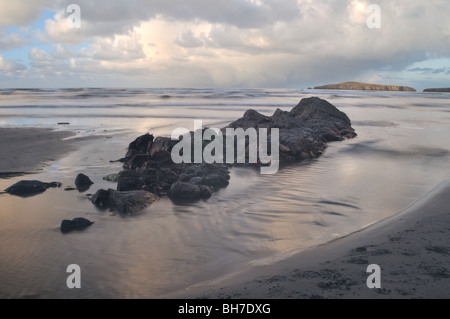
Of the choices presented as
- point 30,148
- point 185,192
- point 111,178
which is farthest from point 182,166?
point 30,148

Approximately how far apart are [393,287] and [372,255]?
938mm

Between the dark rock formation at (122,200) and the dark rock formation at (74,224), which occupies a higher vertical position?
the dark rock formation at (122,200)

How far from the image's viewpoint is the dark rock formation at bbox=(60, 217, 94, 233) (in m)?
5.89

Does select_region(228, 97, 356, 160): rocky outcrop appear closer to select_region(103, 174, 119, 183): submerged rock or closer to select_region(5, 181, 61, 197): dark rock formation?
select_region(103, 174, 119, 183): submerged rock

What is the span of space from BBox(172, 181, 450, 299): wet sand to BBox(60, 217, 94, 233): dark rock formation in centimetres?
259

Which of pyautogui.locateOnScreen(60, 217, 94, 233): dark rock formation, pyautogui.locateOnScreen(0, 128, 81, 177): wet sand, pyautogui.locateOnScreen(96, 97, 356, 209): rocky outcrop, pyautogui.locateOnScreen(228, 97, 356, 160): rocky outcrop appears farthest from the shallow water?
pyautogui.locateOnScreen(228, 97, 356, 160): rocky outcrop

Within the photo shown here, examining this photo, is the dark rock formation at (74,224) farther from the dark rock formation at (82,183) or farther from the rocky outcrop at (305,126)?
the rocky outcrop at (305,126)

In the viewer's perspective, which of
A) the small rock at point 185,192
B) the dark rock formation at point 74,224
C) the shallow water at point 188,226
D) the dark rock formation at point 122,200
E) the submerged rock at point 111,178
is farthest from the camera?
the submerged rock at point 111,178

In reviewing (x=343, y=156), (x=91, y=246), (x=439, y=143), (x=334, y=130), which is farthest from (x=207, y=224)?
(x=439, y=143)

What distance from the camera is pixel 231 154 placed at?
11.3 metres

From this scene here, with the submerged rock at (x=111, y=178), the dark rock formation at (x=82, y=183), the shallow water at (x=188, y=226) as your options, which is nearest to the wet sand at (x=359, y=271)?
the shallow water at (x=188, y=226)

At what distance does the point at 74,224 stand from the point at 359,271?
13.8 feet

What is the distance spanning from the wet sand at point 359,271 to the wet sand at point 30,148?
7.49 m

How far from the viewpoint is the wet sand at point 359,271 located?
365cm
